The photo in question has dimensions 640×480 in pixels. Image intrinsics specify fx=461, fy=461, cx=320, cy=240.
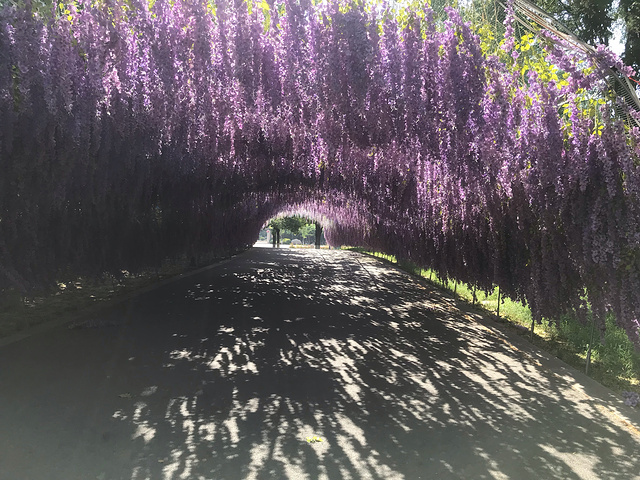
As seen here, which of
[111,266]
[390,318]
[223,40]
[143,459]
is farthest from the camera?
[390,318]

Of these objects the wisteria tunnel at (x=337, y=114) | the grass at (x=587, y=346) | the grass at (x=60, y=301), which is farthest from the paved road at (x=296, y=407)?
the wisteria tunnel at (x=337, y=114)

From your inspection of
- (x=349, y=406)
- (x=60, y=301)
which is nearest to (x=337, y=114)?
(x=349, y=406)

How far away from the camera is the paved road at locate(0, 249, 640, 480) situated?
3.50 metres

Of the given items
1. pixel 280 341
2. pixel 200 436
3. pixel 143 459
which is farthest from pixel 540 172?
pixel 143 459

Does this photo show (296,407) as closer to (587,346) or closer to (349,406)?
(349,406)

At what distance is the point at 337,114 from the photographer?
7113 millimetres

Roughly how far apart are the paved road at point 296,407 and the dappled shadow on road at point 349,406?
0.06 feet

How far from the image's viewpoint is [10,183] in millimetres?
5754

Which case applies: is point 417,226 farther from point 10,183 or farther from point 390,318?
point 10,183

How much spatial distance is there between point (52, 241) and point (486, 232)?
23.9ft

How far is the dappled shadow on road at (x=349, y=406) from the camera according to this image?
3.53 metres

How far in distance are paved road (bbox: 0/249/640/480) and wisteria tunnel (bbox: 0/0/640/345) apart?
121cm

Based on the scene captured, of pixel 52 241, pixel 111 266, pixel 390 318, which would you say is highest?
pixel 52 241

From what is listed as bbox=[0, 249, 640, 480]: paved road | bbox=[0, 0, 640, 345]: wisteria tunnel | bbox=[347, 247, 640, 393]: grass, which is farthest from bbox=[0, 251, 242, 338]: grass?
bbox=[347, 247, 640, 393]: grass
